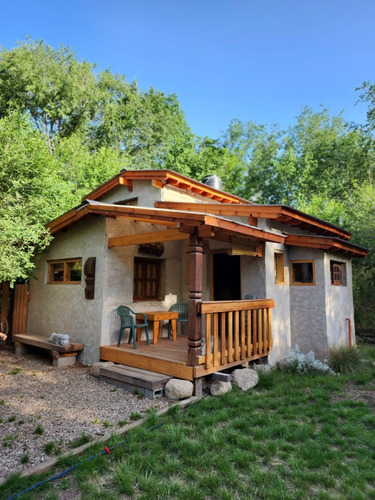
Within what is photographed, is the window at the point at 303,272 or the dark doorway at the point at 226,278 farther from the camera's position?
the dark doorway at the point at 226,278

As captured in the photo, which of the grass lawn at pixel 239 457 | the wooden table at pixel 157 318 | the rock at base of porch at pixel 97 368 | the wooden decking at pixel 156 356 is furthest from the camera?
the wooden table at pixel 157 318

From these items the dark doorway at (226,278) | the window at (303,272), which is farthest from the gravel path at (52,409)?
the window at (303,272)

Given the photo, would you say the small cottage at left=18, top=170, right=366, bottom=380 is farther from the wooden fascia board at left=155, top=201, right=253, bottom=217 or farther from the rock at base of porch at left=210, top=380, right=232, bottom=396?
the rock at base of porch at left=210, top=380, right=232, bottom=396

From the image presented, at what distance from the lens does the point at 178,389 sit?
4566mm

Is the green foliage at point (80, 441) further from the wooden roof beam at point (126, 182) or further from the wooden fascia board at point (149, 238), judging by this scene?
the wooden roof beam at point (126, 182)

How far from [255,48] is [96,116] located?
14.0 m

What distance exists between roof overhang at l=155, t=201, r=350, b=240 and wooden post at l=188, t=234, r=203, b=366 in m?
2.16

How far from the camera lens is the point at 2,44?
1934 cm

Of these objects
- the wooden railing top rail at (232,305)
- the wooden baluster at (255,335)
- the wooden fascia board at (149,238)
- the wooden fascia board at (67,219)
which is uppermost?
the wooden fascia board at (67,219)

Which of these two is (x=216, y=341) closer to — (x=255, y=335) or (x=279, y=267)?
(x=255, y=335)

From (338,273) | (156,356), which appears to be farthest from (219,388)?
(338,273)

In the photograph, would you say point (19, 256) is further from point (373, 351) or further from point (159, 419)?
point (373, 351)

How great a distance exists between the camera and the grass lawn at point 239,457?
2539mm

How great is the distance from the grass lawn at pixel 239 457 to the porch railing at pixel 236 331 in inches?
29.1
